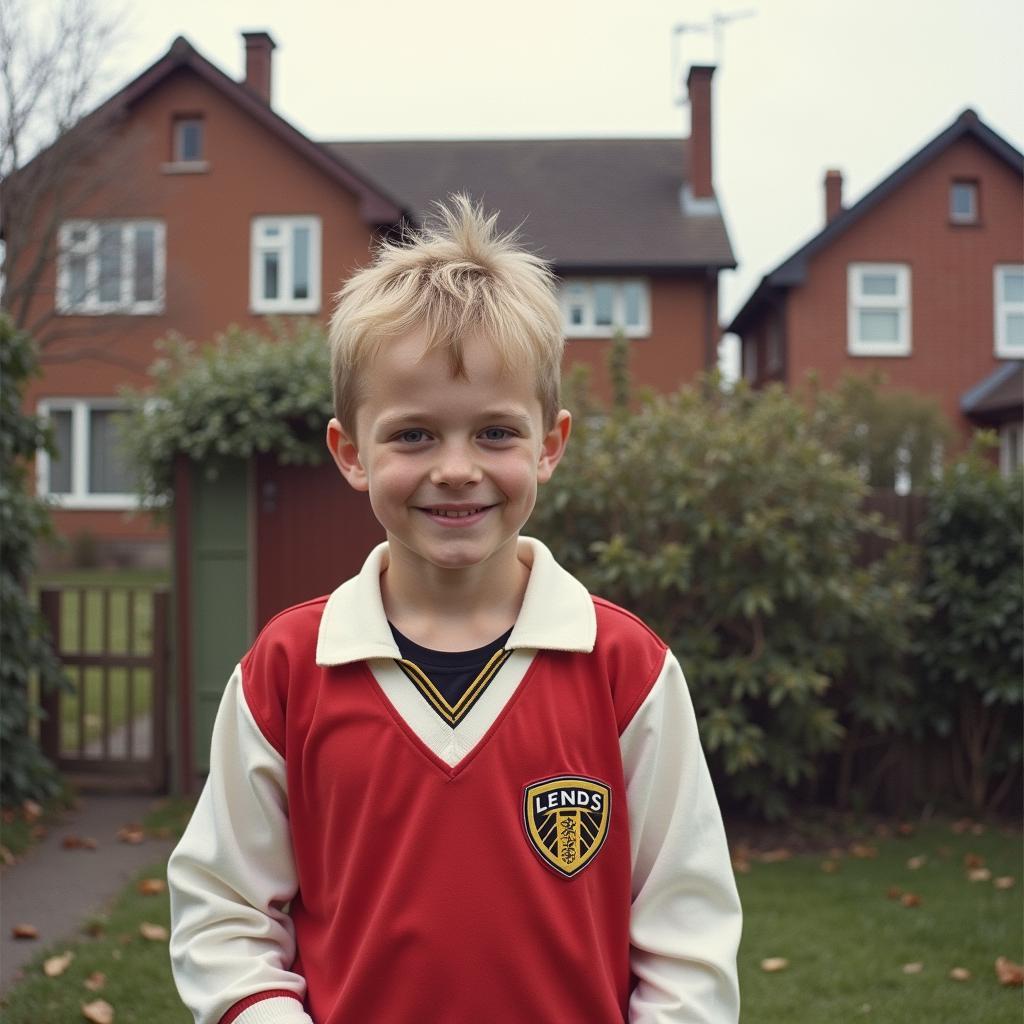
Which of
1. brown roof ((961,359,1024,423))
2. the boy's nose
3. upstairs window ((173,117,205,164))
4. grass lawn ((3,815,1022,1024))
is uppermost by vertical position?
upstairs window ((173,117,205,164))

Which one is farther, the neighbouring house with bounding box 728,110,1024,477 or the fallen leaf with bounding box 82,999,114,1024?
the neighbouring house with bounding box 728,110,1024,477

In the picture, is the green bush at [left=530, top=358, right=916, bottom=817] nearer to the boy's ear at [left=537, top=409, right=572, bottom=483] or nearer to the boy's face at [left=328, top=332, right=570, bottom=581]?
the boy's ear at [left=537, top=409, right=572, bottom=483]

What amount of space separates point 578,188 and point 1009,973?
855 inches

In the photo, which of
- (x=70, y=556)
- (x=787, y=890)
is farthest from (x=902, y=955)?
(x=70, y=556)

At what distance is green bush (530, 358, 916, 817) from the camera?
5312mm

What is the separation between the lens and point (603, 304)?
21922 millimetres

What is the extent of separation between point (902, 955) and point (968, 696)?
88.0 inches

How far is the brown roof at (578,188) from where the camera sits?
853 inches

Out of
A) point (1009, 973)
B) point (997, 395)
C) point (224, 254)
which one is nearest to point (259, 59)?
point (224, 254)

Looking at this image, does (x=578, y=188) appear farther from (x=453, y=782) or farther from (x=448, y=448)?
(x=453, y=782)

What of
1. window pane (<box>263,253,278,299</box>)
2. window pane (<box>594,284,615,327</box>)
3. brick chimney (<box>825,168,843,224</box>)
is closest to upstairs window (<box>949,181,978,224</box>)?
brick chimney (<box>825,168,843,224</box>)

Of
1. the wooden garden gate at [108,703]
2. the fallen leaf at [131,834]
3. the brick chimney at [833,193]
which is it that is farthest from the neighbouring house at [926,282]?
the fallen leaf at [131,834]

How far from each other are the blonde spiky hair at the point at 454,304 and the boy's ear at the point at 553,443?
0.03 meters

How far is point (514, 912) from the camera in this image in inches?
62.9
